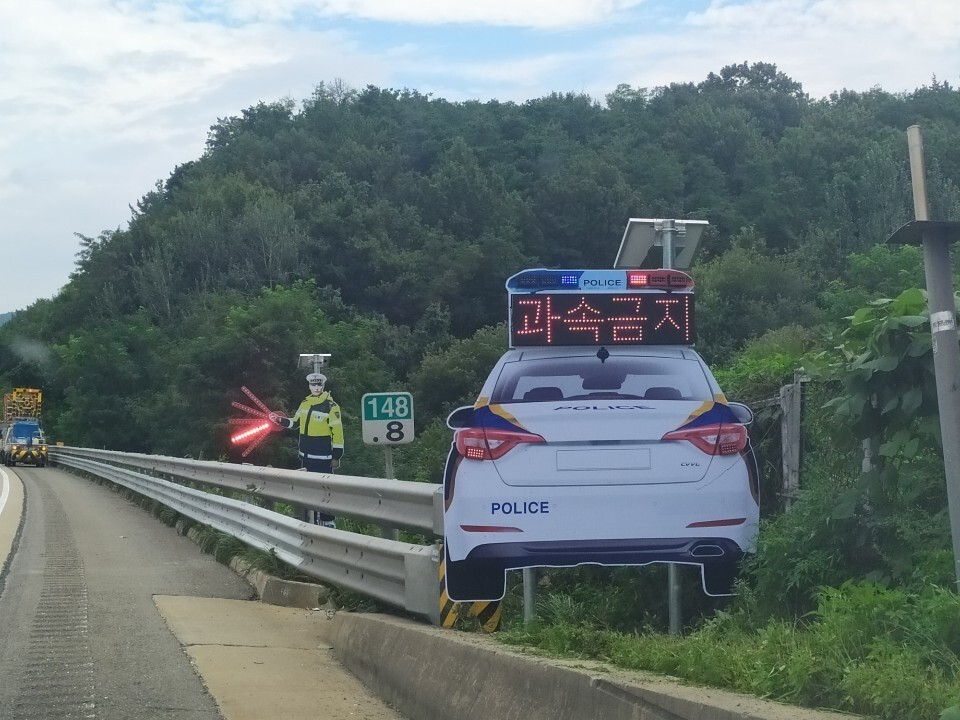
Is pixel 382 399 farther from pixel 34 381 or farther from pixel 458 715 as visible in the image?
pixel 34 381

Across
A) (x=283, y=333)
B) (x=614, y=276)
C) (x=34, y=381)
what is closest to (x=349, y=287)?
(x=283, y=333)

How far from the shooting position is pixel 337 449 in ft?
54.0

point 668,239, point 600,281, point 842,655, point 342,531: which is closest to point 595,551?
point 600,281

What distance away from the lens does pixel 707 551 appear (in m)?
6.93

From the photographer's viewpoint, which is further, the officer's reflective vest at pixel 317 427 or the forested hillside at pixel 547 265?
the officer's reflective vest at pixel 317 427

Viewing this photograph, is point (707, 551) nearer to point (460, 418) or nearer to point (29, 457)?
point (460, 418)

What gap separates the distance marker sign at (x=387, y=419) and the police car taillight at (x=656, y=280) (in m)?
6.21

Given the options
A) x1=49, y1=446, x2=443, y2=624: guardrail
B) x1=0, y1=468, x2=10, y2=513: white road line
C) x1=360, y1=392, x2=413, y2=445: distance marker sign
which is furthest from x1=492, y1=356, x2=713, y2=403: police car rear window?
x1=0, y1=468, x2=10, y2=513: white road line

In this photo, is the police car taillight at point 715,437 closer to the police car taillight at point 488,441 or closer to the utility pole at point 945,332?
the police car taillight at point 488,441

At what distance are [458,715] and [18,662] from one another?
2929 millimetres

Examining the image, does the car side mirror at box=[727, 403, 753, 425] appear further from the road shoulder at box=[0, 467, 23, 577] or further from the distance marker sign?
the road shoulder at box=[0, 467, 23, 577]

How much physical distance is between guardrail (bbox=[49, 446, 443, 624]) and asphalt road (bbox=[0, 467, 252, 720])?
512 millimetres

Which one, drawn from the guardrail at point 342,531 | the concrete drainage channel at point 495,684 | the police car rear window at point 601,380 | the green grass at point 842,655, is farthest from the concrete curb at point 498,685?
the police car rear window at point 601,380

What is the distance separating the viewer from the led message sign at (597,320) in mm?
7508
